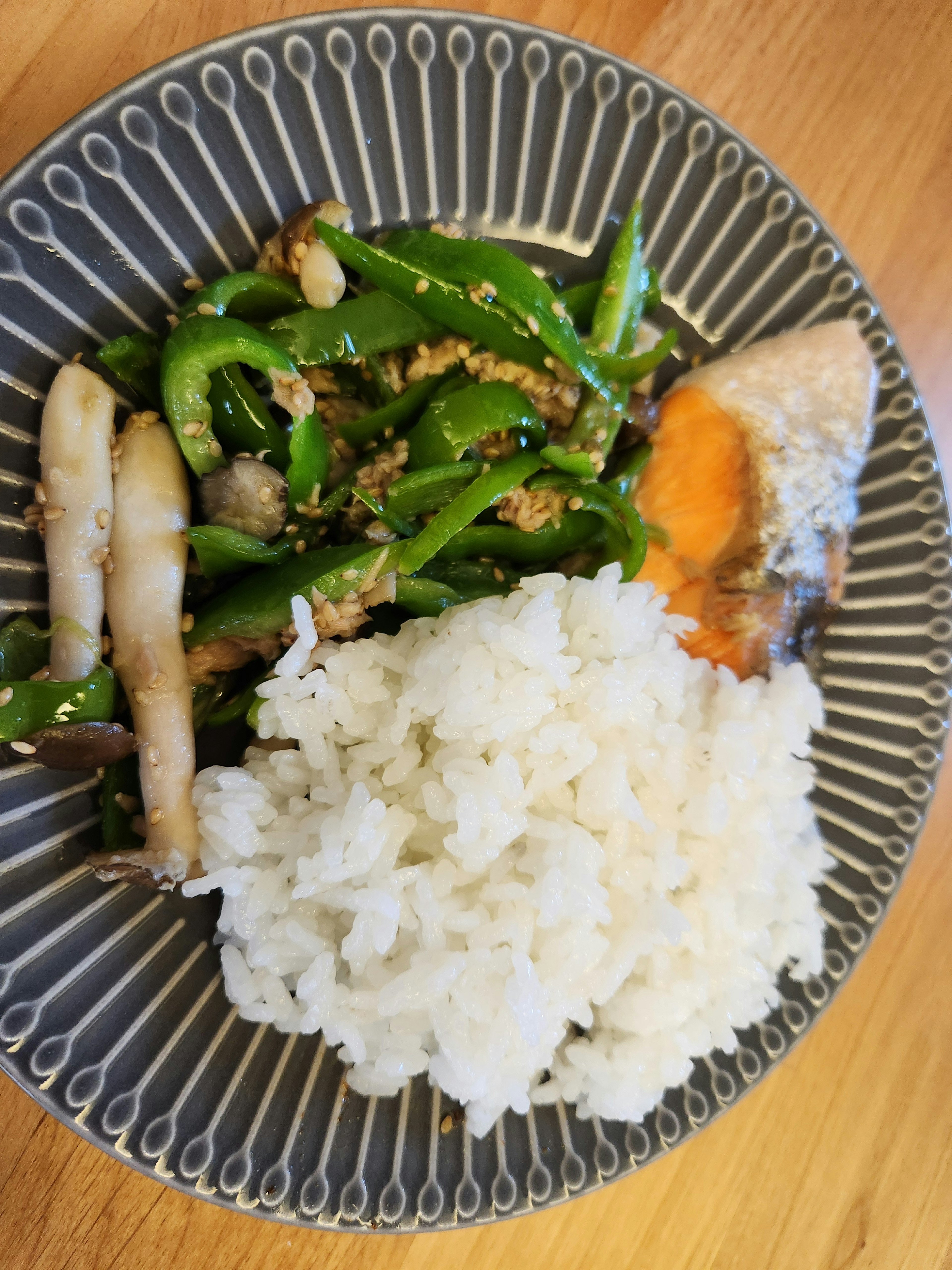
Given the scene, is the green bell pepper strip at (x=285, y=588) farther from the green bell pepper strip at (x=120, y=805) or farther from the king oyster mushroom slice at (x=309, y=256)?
the king oyster mushroom slice at (x=309, y=256)

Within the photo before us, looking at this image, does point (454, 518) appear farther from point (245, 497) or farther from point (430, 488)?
point (245, 497)

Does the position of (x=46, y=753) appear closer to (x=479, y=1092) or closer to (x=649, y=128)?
(x=479, y=1092)

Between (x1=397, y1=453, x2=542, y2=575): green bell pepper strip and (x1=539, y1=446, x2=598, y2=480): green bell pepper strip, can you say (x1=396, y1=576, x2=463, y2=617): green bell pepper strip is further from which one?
(x1=539, y1=446, x2=598, y2=480): green bell pepper strip

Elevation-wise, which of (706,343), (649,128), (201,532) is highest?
(649,128)

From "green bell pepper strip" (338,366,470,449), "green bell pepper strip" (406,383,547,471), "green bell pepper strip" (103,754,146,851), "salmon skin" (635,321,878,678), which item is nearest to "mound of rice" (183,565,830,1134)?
"green bell pepper strip" (103,754,146,851)

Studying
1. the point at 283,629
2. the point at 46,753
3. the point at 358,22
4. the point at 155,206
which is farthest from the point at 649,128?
the point at 46,753

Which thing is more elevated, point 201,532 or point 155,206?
point 155,206
